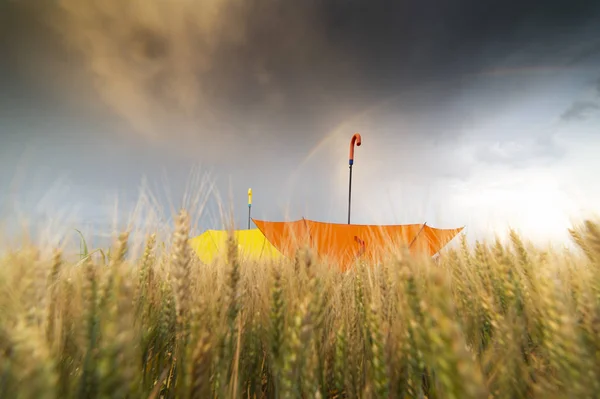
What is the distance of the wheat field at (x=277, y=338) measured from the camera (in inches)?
20.4

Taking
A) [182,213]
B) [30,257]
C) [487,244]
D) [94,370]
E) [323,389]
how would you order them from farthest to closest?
[487,244] < [182,213] < [323,389] < [30,257] < [94,370]

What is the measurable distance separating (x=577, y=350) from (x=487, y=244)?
4.70 ft

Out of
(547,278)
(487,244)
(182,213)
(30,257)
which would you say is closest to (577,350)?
(547,278)

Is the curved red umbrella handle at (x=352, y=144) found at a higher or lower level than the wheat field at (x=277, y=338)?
higher

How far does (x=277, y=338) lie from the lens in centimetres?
84

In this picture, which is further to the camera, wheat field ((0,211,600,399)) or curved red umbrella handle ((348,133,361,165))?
curved red umbrella handle ((348,133,361,165))

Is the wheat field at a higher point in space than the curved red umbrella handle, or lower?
lower

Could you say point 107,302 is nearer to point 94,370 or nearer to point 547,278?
point 94,370

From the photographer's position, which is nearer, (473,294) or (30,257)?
(30,257)

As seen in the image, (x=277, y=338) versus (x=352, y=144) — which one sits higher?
(x=352, y=144)

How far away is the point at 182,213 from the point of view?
1024 millimetres

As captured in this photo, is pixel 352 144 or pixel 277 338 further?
pixel 352 144

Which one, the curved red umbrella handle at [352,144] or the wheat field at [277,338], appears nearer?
the wheat field at [277,338]

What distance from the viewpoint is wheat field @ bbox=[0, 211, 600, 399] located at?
519 mm
